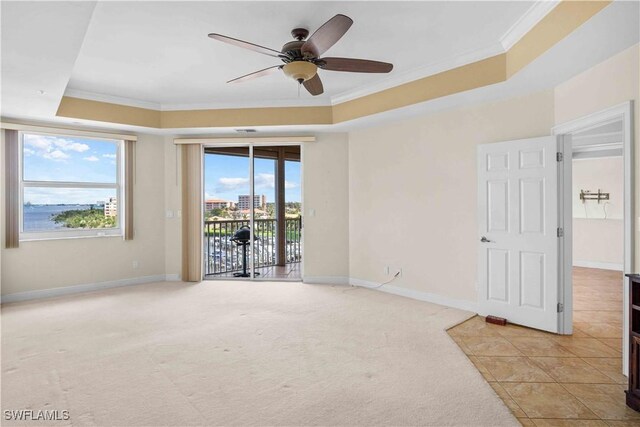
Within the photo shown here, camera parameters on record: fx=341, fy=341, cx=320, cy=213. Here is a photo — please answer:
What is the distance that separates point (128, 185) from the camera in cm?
539

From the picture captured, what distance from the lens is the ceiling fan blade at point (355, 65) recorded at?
112 inches

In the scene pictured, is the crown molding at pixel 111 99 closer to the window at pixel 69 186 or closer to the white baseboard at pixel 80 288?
the window at pixel 69 186

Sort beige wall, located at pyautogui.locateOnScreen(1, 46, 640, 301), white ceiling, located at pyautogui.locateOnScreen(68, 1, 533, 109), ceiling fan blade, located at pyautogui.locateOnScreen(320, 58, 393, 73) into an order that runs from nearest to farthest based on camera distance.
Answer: white ceiling, located at pyautogui.locateOnScreen(68, 1, 533, 109) → ceiling fan blade, located at pyautogui.locateOnScreen(320, 58, 393, 73) → beige wall, located at pyautogui.locateOnScreen(1, 46, 640, 301)

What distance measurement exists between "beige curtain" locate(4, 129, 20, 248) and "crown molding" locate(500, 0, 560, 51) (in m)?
5.93

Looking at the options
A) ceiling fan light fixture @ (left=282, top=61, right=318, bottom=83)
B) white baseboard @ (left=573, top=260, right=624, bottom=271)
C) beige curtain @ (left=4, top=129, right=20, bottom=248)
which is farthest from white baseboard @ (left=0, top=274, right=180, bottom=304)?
white baseboard @ (left=573, top=260, right=624, bottom=271)

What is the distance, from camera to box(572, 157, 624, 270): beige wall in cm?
673

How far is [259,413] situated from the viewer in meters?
2.11

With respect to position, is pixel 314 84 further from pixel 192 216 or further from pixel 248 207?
pixel 192 216

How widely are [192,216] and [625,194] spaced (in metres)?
5.49

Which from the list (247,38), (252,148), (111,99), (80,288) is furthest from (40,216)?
(247,38)

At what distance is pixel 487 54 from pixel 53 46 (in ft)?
12.4

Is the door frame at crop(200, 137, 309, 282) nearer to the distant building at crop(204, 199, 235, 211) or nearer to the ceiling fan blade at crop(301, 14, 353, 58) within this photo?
the distant building at crop(204, 199, 235, 211)

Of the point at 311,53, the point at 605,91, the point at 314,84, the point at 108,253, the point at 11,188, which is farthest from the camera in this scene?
the point at 108,253

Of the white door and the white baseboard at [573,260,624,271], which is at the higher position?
the white door
